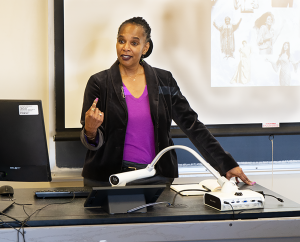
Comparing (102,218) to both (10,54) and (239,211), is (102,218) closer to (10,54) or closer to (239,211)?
(239,211)

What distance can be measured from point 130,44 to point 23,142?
895 mm

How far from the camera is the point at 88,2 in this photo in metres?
2.43

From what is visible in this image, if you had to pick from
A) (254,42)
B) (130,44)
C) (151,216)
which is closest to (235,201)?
(151,216)

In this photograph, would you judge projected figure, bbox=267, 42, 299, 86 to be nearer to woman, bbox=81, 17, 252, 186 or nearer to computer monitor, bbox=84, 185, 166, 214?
woman, bbox=81, 17, 252, 186

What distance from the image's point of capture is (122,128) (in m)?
1.89

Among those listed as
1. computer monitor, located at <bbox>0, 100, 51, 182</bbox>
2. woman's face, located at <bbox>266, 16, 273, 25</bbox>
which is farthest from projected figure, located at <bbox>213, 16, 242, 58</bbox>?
computer monitor, located at <bbox>0, 100, 51, 182</bbox>

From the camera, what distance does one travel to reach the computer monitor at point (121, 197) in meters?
1.31

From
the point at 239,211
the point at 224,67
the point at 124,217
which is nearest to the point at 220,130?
the point at 224,67

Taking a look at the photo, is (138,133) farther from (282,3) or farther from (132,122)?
(282,3)

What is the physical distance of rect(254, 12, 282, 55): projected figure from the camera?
2.63m

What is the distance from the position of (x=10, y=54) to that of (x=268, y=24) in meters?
1.94

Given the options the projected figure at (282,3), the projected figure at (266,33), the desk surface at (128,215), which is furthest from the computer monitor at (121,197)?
the projected figure at (282,3)

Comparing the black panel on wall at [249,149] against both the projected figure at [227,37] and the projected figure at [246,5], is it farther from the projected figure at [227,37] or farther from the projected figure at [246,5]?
the projected figure at [246,5]

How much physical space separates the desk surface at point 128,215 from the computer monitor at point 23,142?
5.4 inches
